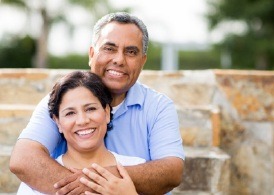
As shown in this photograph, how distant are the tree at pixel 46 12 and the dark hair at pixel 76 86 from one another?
1586 centimetres

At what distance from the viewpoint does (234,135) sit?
3.73 metres

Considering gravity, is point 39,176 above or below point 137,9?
below

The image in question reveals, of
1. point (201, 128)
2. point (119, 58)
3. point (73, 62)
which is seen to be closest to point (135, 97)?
point (119, 58)

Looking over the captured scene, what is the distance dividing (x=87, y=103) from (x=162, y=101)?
17.5 inches

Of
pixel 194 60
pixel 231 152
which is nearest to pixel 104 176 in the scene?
pixel 231 152

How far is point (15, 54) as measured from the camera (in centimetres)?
1720

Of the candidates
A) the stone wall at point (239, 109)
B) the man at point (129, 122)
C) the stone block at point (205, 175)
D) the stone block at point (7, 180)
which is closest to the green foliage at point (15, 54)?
the stone wall at point (239, 109)

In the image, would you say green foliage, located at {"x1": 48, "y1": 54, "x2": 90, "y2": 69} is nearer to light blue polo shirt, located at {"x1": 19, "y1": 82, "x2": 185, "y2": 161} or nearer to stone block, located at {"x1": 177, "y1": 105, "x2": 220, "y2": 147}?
stone block, located at {"x1": 177, "y1": 105, "x2": 220, "y2": 147}

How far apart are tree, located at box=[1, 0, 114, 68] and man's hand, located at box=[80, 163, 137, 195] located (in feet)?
52.8

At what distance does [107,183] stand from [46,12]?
695 inches

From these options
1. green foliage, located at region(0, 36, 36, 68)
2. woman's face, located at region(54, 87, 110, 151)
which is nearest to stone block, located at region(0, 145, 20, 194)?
woman's face, located at region(54, 87, 110, 151)

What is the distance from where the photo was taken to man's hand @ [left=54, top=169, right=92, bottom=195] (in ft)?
7.53

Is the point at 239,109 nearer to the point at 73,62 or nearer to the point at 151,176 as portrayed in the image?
the point at 151,176

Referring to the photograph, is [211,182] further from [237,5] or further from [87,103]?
[237,5]
